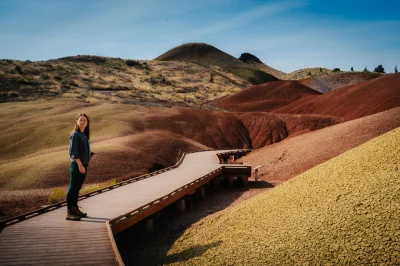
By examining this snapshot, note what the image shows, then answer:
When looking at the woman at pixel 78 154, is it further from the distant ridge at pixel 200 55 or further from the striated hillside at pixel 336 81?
the distant ridge at pixel 200 55


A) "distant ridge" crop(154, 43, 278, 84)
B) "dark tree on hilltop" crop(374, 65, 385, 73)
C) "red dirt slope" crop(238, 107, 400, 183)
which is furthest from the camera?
"distant ridge" crop(154, 43, 278, 84)

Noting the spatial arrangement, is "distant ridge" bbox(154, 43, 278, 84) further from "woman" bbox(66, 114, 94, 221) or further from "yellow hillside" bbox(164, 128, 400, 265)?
"woman" bbox(66, 114, 94, 221)

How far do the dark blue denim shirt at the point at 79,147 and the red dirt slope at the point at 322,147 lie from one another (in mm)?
11730

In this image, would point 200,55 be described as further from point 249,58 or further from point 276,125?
point 276,125

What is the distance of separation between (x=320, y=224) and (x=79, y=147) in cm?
548

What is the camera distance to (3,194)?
13.8 m

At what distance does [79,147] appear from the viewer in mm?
7020

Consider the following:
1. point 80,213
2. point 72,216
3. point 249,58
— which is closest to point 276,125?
point 80,213

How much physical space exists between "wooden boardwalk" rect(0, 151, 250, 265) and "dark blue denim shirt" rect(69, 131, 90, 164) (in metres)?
1.52

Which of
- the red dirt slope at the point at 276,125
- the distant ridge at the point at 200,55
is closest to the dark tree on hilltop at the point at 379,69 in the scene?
the distant ridge at the point at 200,55

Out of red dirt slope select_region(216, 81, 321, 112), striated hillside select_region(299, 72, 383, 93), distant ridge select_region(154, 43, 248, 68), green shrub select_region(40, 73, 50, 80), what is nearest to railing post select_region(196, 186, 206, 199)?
red dirt slope select_region(216, 81, 321, 112)

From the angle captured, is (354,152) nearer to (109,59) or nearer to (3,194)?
(3,194)

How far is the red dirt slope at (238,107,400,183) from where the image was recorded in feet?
54.7

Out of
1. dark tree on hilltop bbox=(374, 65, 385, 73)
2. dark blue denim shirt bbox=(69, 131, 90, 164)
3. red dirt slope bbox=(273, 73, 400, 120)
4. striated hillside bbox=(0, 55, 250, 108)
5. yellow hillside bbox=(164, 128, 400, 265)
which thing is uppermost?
dark tree on hilltop bbox=(374, 65, 385, 73)
